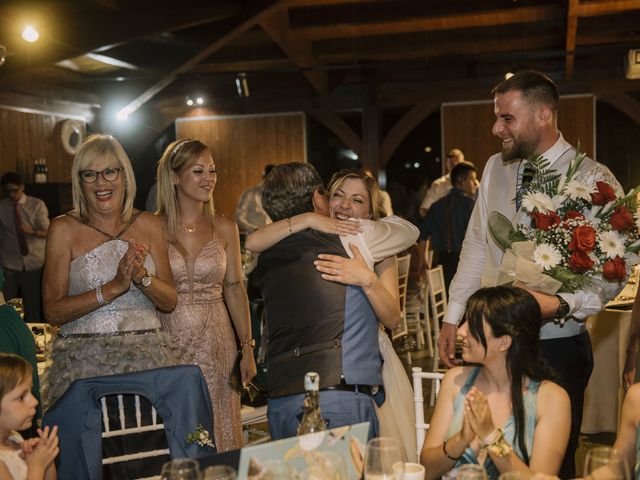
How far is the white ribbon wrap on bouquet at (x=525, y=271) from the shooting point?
8.15 feet

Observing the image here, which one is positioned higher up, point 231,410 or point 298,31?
point 298,31

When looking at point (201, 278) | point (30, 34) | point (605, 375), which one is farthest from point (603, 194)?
point (30, 34)

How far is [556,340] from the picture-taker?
8.88 feet

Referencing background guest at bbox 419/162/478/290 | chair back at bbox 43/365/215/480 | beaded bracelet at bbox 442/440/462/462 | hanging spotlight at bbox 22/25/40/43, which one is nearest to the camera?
beaded bracelet at bbox 442/440/462/462

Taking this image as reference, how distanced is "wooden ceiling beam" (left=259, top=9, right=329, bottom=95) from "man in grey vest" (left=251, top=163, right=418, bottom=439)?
23.2ft

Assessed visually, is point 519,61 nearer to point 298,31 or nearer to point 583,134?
point 583,134

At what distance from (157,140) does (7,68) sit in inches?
240

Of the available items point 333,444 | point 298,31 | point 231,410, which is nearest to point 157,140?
point 298,31

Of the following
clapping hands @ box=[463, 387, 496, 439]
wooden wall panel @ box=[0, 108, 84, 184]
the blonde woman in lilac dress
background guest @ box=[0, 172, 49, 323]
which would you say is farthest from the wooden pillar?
clapping hands @ box=[463, 387, 496, 439]

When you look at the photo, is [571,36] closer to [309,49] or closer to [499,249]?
[309,49]

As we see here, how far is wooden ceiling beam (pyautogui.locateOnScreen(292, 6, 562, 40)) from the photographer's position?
32.3 ft

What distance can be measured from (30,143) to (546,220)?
9.50 m

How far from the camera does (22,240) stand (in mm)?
9109

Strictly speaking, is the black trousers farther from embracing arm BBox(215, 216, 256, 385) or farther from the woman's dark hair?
embracing arm BBox(215, 216, 256, 385)
